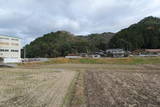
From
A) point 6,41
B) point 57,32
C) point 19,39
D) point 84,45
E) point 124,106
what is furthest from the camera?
point 57,32

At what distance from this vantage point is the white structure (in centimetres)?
6774

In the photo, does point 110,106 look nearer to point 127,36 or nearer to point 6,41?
point 6,41

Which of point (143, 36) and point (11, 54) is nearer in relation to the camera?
point (11, 54)

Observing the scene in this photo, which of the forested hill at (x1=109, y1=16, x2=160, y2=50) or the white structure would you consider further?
the forested hill at (x1=109, y1=16, x2=160, y2=50)

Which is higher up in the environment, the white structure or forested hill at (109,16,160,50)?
forested hill at (109,16,160,50)

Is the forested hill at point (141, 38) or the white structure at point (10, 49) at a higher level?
the forested hill at point (141, 38)

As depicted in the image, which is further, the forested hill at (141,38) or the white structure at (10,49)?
the forested hill at (141,38)

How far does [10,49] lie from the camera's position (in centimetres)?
7100

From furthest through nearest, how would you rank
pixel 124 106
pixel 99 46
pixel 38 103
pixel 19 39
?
pixel 99 46, pixel 19 39, pixel 38 103, pixel 124 106

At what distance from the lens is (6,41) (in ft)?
230

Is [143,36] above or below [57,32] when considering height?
below

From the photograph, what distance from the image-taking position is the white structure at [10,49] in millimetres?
67744

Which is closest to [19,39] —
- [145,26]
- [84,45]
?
[84,45]

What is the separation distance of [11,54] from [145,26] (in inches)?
3626
